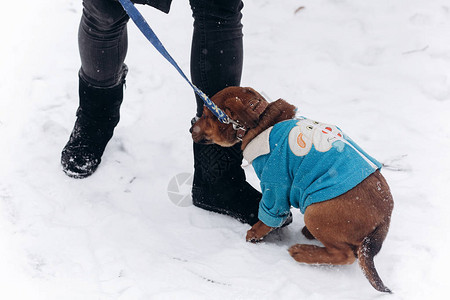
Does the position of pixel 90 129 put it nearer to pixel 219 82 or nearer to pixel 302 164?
pixel 219 82

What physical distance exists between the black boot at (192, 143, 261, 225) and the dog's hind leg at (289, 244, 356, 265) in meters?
0.29

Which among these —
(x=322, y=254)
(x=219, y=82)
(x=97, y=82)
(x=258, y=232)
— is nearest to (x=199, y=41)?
(x=219, y=82)

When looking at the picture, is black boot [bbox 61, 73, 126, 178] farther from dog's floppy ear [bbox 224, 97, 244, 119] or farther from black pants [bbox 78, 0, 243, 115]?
dog's floppy ear [bbox 224, 97, 244, 119]

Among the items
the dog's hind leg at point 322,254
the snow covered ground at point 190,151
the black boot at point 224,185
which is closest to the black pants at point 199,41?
the black boot at point 224,185

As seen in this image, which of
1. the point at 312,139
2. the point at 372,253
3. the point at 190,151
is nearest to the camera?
the point at 372,253

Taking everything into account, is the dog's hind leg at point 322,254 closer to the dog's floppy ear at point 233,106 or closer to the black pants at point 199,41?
the dog's floppy ear at point 233,106

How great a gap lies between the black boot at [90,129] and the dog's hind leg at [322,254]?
1.06 meters

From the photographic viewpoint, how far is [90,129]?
2.07 meters

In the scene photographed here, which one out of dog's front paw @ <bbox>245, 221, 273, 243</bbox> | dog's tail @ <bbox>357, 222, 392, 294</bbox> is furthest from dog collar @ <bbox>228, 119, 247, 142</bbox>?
dog's tail @ <bbox>357, 222, 392, 294</bbox>

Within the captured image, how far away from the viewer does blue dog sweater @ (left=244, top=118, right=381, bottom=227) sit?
60.9 inches

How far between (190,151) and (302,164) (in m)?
0.86

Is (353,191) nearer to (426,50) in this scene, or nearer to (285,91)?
(285,91)

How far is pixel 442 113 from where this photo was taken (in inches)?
96.8

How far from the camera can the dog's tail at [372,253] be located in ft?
4.68
